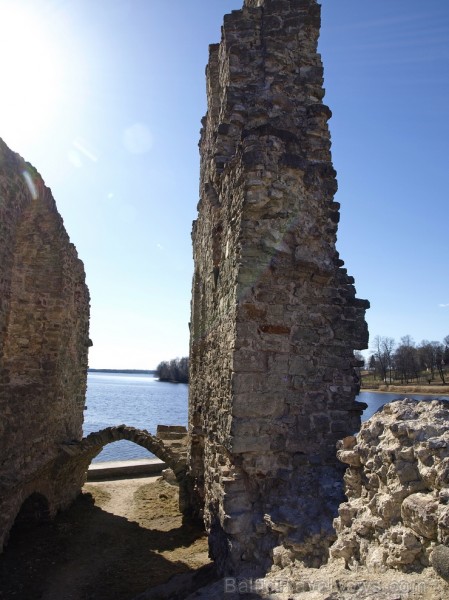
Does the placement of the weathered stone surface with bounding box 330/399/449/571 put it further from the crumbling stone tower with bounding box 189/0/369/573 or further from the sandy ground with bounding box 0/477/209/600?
the sandy ground with bounding box 0/477/209/600

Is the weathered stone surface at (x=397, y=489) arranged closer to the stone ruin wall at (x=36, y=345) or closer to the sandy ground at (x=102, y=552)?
the sandy ground at (x=102, y=552)

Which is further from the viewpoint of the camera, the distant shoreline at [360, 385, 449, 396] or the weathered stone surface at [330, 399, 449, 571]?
the distant shoreline at [360, 385, 449, 396]

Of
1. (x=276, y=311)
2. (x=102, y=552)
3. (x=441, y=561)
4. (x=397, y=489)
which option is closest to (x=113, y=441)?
(x=102, y=552)

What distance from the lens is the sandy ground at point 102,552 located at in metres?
6.30

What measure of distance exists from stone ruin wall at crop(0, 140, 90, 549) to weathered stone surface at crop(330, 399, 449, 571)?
20.3 ft

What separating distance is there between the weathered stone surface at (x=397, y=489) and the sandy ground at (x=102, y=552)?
12.0 ft

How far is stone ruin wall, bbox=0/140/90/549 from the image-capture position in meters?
7.91

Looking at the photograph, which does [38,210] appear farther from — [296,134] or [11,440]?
[296,134]

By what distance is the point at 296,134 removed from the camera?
6.16 m

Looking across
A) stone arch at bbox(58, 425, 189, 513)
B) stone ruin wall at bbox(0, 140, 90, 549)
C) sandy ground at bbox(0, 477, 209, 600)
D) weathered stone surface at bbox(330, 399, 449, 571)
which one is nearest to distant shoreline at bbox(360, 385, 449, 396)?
stone arch at bbox(58, 425, 189, 513)

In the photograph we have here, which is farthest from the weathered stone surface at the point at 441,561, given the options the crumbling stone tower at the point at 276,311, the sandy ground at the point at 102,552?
the sandy ground at the point at 102,552

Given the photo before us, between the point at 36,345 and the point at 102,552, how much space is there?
4332 mm

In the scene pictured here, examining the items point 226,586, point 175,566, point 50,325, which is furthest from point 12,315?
point 226,586

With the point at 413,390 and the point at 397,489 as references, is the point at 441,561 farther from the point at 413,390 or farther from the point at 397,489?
the point at 413,390
